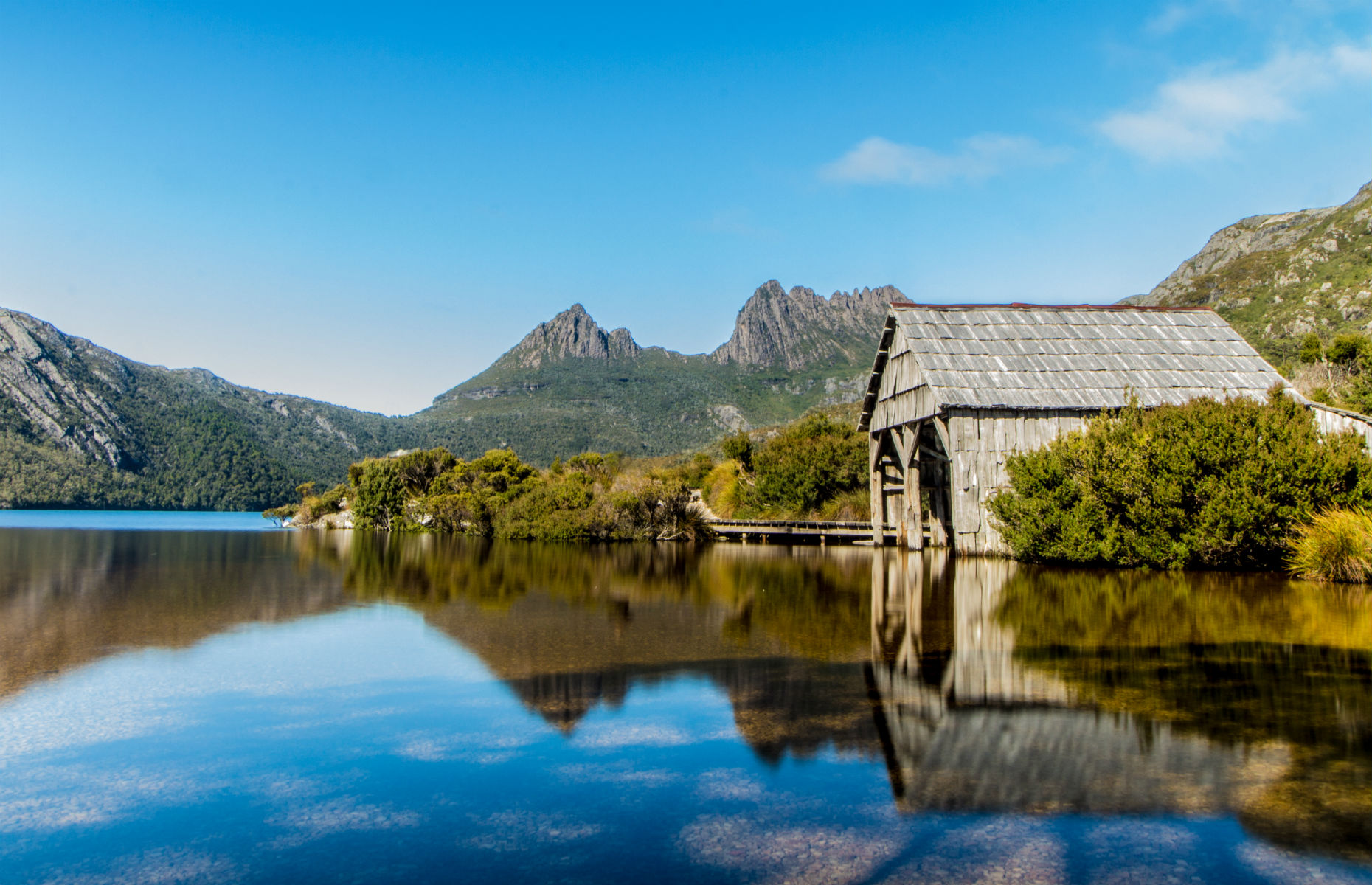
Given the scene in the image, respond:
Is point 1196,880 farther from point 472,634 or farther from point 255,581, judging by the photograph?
point 255,581

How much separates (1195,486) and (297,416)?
128343 mm

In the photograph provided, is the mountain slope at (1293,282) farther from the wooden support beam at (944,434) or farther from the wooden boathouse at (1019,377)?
the wooden support beam at (944,434)

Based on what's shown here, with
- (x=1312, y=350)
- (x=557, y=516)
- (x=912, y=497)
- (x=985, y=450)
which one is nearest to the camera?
(x=985, y=450)

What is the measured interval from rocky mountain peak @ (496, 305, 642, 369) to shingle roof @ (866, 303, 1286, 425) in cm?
11561

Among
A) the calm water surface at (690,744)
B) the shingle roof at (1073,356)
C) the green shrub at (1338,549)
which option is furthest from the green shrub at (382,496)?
the green shrub at (1338,549)

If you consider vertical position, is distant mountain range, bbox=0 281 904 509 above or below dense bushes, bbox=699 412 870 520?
above

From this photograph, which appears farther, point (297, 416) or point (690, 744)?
point (297, 416)

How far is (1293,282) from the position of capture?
78.7 metres

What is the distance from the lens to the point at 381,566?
21.1m

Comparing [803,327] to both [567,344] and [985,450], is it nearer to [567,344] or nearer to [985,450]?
[567,344]

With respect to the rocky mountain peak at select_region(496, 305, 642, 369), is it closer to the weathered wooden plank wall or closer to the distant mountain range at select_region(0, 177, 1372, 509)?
the distant mountain range at select_region(0, 177, 1372, 509)

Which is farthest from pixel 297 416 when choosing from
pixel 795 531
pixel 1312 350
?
pixel 1312 350

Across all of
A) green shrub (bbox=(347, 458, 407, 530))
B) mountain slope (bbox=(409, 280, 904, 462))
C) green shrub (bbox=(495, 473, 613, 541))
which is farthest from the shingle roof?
mountain slope (bbox=(409, 280, 904, 462))

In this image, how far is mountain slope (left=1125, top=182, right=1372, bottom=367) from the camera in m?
66.4
